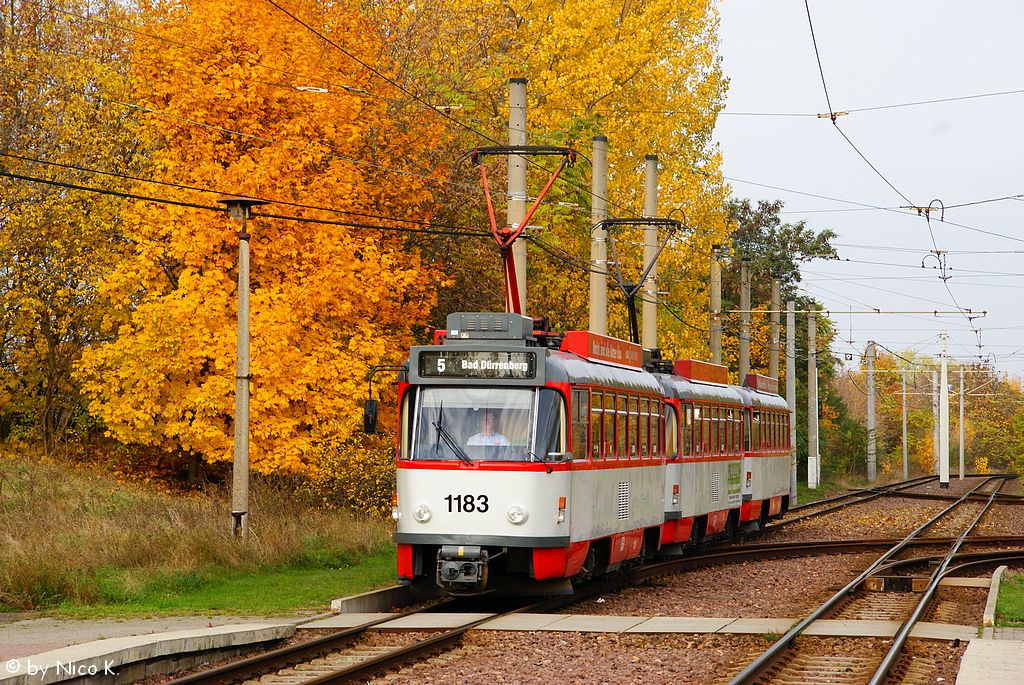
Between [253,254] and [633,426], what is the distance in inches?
419

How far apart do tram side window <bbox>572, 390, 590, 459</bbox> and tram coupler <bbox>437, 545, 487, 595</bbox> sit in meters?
1.80

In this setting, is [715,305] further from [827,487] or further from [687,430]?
[827,487]

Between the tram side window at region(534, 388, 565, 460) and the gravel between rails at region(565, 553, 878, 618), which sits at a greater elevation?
the tram side window at region(534, 388, 565, 460)

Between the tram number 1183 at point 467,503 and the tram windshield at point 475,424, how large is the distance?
1.54ft

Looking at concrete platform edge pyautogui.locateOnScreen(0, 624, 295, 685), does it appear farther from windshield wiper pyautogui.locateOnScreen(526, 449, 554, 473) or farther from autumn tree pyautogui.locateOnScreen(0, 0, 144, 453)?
autumn tree pyautogui.locateOnScreen(0, 0, 144, 453)

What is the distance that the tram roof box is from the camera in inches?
713

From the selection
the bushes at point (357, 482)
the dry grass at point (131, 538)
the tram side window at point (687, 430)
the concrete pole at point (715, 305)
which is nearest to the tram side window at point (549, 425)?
the dry grass at point (131, 538)

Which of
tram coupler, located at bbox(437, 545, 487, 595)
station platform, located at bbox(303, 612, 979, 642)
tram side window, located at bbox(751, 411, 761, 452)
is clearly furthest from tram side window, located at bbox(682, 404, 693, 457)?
tram coupler, located at bbox(437, 545, 487, 595)

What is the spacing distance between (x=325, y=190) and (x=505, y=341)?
12134 millimetres

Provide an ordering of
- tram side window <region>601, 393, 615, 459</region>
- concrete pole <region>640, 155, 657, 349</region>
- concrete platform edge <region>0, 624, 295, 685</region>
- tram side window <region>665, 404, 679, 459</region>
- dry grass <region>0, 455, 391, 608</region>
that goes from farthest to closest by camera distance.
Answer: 1. concrete pole <region>640, 155, 657, 349</region>
2. tram side window <region>665, 404, 679, 459</region>
3. tram side window <region>601, 393, 615, 459</region>
4. dry grass <region>0, 455, 391, 608</region>
5. concrete platform edge <region>0, 624, 295, 685</region>

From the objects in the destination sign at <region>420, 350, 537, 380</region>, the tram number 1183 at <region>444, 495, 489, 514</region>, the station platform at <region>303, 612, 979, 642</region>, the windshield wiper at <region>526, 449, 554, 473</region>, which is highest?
the destination sign at <region>420, 350, 537, 380</region>

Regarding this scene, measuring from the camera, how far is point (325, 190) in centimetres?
2928

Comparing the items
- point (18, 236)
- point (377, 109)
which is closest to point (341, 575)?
point (377, 109)

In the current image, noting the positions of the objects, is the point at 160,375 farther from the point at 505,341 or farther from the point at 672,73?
the point at 672,73
